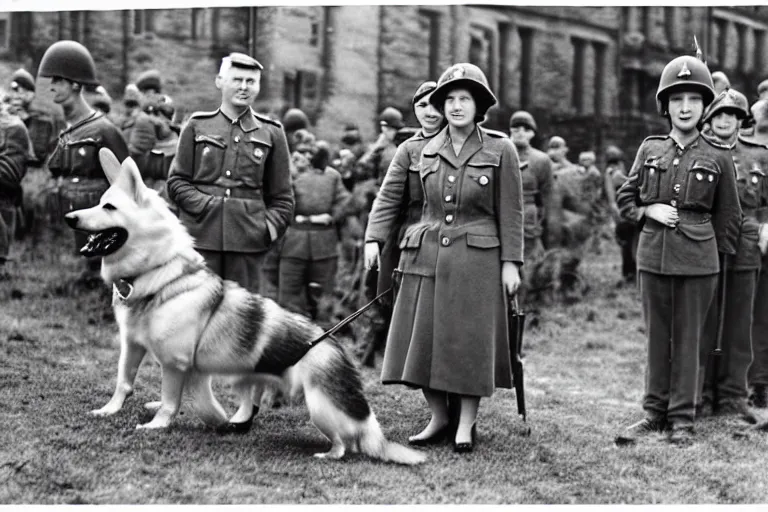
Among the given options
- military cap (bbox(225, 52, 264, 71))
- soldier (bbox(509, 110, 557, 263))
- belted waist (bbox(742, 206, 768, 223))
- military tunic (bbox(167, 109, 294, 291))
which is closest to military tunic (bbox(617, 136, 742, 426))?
belted waist (bbox(742, 206, 768, 223))

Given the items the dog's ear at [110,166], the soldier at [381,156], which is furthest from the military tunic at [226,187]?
the soldier at [381,156]

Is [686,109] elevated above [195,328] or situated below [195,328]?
above

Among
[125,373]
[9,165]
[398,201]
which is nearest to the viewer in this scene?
[125,373]

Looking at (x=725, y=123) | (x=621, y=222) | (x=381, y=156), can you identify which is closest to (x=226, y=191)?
(x=381, y=156)

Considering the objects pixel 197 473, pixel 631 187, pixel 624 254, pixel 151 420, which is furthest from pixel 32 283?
pixel 624 254

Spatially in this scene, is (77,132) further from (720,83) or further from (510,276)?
(720,83)

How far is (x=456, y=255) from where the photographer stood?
18.6ft

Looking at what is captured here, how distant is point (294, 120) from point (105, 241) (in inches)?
228

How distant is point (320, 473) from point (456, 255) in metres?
1.41

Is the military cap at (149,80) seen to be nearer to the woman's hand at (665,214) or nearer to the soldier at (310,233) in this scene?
the soldier at (310,233)

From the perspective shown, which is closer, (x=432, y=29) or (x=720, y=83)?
(x=720, y=83)

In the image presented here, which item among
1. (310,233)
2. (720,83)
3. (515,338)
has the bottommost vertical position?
(515,338)

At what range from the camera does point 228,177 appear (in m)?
6.26
